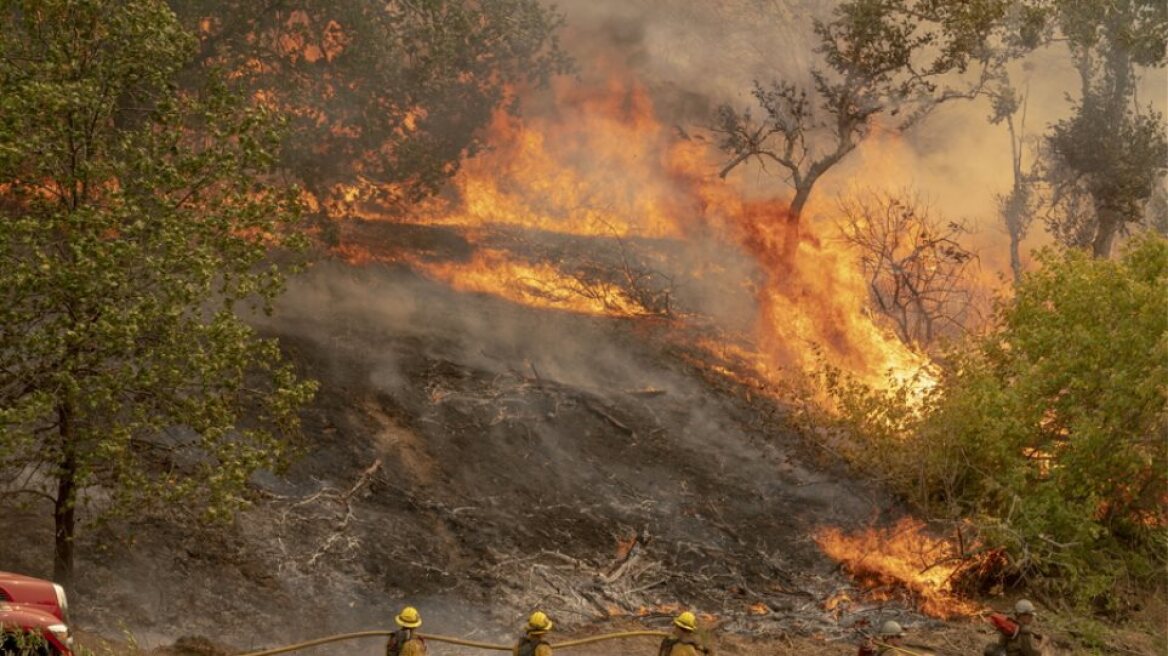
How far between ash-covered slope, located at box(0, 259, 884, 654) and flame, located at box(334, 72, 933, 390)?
6.98 feet

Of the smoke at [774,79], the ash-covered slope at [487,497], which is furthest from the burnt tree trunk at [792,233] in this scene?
the ash-covered slope at [487,497]

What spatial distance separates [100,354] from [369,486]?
8162 millimetres

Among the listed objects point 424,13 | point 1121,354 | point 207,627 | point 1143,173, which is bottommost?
point 207,627

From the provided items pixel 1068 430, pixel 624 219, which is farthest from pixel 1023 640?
pixel 624 219

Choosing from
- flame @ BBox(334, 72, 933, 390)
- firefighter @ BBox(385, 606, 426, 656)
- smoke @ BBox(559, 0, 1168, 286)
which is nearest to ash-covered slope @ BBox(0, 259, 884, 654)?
flame @ BBox(334, 72, 933, 390)

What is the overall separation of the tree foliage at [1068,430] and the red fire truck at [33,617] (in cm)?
1449

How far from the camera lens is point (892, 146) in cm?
5212

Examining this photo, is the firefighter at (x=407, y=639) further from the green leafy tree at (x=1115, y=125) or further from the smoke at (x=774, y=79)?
the green leafy tree at (x=1115, y=125)

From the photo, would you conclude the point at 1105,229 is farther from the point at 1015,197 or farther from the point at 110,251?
the point at 110,251

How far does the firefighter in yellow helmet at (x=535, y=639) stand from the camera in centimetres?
1162

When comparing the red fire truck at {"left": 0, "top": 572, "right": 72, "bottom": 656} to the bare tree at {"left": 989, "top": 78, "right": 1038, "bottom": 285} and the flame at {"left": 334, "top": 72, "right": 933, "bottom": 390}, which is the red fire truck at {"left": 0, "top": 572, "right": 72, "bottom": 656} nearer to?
the flame at {"left": 334, "top": 72, "right": 933, "bottom": 390}

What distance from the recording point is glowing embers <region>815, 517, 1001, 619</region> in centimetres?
2072

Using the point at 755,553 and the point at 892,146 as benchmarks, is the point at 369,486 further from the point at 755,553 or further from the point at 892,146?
the point at 892,146

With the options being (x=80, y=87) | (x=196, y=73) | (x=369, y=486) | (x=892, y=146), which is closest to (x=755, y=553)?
(x=369, y=486)
